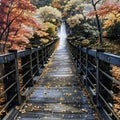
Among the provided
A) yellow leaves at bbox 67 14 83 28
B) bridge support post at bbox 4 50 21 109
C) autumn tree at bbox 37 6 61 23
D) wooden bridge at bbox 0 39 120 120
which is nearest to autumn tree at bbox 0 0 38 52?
wooden bridge at bbox 0 39 120 120

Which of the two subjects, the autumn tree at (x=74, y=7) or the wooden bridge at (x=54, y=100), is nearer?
the wooden bridge at (x=54, y=100)

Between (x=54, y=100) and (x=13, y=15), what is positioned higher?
(x=13, y=15)

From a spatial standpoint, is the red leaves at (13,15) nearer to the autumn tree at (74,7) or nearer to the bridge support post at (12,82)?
the bridge support post at (12,82)

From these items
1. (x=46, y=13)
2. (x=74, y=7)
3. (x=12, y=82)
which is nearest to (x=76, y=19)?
(x=46, y=13)

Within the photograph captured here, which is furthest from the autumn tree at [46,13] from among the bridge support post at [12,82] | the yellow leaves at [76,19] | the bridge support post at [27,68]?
the bridge support post at [12,82]

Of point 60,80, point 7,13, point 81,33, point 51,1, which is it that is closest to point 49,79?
point 60,80

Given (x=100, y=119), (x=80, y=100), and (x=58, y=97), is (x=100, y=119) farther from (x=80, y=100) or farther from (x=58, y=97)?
(x=58, y=97)

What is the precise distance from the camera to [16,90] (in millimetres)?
5051

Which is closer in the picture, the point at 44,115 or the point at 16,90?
the point at 44,115

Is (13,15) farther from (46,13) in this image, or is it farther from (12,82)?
(46,13)

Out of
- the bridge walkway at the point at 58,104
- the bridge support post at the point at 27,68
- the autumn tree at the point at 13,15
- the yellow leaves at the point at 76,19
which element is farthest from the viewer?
the yellow leaves at the point at 76,19

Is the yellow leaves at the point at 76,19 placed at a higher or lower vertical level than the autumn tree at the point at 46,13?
lower

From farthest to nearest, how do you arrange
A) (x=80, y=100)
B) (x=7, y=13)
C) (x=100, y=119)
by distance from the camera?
(x=7, y=13), (x=80, y=100), (x=100, y=119)

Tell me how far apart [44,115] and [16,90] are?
2.73ft
